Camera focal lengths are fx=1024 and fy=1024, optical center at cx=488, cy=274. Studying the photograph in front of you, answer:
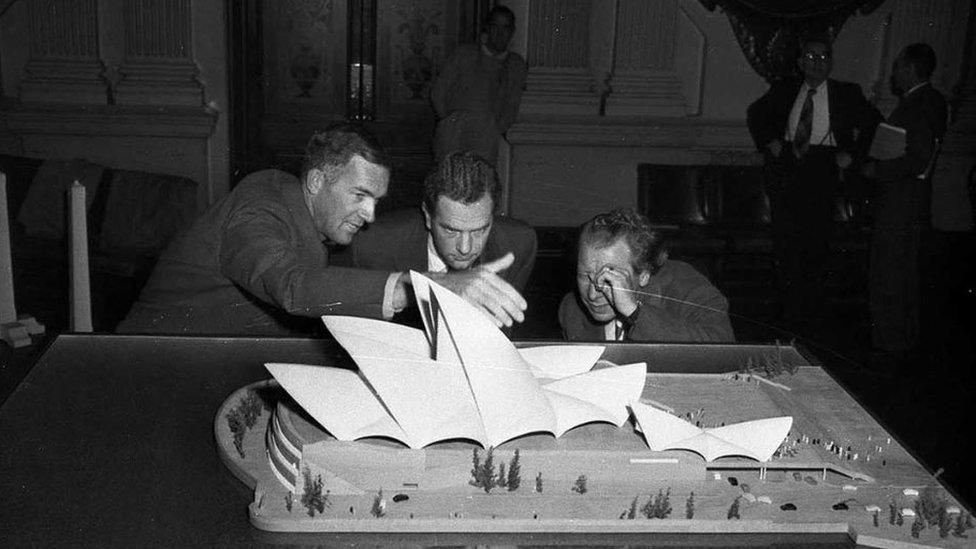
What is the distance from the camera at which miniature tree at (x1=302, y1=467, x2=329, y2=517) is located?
4.10 ft

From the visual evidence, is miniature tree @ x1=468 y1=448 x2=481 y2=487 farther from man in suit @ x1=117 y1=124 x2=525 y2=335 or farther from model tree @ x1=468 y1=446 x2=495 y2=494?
man in suit @ x1=117 y1=124 x2=525 y2=335

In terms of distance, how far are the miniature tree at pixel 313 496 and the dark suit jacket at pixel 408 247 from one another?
117cm

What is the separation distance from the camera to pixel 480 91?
A: 13.6 ft

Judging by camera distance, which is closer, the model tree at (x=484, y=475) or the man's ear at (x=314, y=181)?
the model tree at (x=484, y=475)

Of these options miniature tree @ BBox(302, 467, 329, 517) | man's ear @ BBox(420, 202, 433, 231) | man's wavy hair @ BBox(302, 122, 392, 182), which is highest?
man's wavy hair @ BBox(302, 122, 392, 182)

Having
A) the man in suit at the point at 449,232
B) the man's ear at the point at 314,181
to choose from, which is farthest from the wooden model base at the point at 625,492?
the man in suit at the point at 449,232

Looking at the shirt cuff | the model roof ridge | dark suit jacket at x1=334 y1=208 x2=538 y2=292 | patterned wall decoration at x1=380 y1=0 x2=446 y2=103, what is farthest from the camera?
patterned wall decoration at x1=380 y1=0 x2=446 y2=103

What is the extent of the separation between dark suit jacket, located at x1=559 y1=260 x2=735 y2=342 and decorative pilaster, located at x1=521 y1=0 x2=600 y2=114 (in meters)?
2.62

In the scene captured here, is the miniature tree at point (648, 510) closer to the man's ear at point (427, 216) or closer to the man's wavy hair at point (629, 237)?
the man's wavy hair at point (629, 237)

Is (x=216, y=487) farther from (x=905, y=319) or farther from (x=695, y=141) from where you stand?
(x=695, y=141)

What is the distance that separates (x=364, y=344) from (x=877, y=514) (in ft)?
2.35

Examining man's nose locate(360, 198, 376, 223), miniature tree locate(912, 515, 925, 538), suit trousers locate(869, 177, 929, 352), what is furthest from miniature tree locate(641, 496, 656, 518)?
suit trousers locate(869, 177, 929, 352)

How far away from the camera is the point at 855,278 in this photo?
4449mm

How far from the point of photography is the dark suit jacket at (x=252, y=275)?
1.68 m
